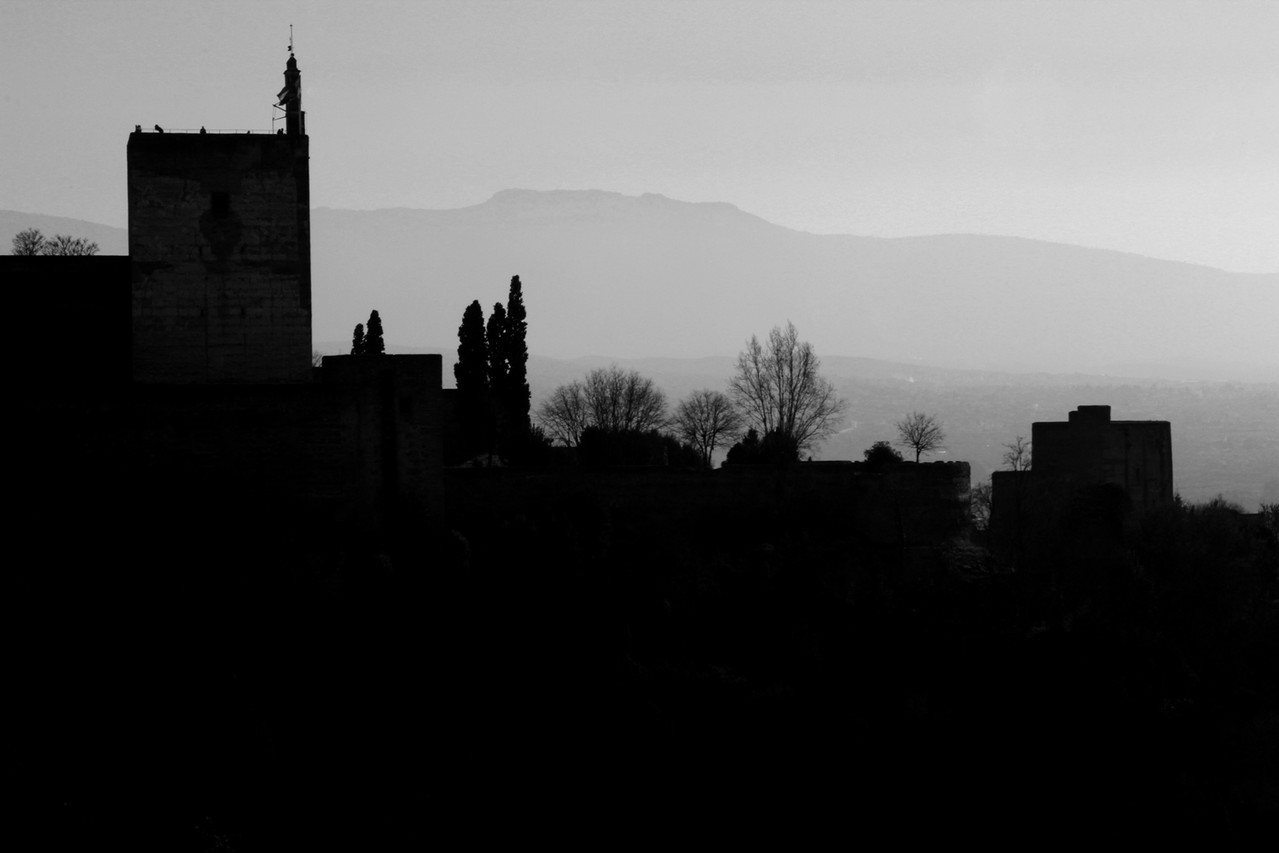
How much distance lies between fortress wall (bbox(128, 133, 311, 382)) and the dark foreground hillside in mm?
3243

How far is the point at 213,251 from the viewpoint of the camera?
33.4m

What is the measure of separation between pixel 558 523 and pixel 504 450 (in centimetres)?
674

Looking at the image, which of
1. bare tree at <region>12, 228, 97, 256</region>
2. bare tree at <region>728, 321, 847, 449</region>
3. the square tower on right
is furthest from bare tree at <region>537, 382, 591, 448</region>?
bare tree at <region>12, 228, 97, 256</region>

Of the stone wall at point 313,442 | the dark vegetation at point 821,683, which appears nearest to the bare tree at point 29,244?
the stone wall at point 313,442

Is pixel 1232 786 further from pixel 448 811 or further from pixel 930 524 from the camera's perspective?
pixel 448 811

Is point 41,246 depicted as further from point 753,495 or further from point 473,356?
point 753,495

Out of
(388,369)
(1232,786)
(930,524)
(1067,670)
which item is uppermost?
(388,369)

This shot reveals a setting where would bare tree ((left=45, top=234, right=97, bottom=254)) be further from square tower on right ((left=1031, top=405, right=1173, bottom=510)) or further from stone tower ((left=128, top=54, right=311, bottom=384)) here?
square tower on right ((left=1031, top=405, right=1173, bottom=510))

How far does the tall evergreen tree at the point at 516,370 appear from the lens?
46.1 metres

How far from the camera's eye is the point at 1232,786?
38500 millimetres

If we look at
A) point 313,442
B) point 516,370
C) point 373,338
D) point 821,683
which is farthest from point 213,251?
point 373,338

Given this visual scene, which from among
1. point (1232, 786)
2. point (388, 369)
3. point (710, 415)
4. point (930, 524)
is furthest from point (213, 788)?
point (710, 415)

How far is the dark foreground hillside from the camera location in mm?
29688

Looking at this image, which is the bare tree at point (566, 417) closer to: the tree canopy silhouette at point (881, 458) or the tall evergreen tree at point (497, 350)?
the tall evergreen tree at point (497, 350)
